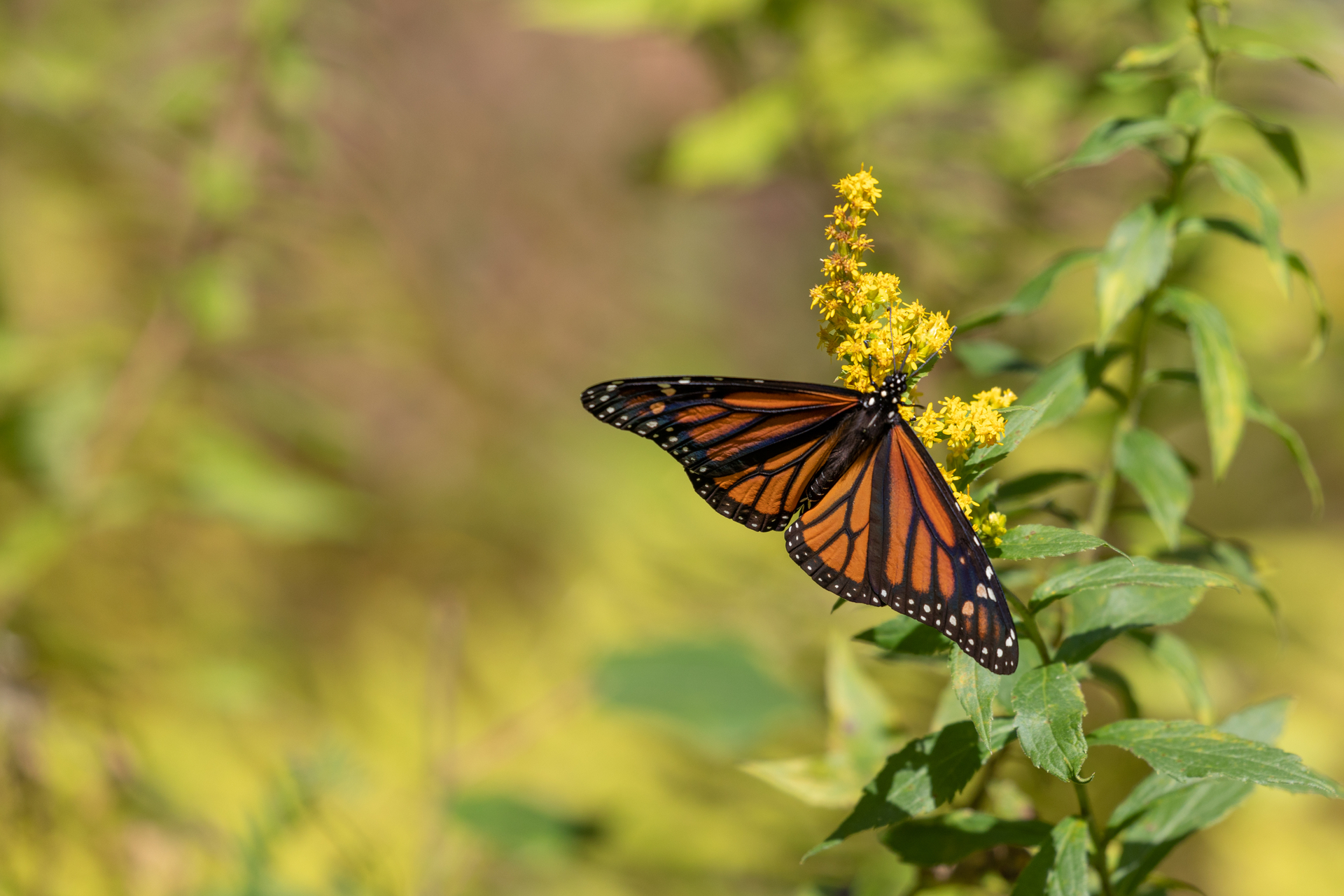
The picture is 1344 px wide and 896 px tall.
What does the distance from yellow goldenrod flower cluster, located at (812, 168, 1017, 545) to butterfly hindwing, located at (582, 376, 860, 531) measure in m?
0.13

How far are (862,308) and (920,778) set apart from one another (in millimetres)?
445

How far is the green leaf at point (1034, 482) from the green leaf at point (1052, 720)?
39 cm

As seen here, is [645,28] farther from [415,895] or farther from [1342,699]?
[1342,699]

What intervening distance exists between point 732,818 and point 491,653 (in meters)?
0.98

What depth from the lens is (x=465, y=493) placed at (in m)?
3.78

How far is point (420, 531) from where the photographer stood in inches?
143

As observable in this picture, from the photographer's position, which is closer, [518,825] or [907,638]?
[907,638]

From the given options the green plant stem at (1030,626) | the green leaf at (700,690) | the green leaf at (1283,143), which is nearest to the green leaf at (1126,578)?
the green plant stem at (1030,626)

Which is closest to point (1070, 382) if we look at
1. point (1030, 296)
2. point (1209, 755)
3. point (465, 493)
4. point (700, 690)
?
point (1030, 296)

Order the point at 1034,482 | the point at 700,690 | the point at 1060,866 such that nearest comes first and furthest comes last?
the point at 1060,866 → the point at 1034,482 → the point at 700,690

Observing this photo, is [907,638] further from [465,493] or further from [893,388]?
[465,493]

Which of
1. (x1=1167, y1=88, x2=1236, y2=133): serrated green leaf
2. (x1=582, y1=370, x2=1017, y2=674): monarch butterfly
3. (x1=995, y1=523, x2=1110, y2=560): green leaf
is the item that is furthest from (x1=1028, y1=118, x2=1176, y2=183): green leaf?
(x1=995, y1=523, x2=1110, y2=560): green leaf

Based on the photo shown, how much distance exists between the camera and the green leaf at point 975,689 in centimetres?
80

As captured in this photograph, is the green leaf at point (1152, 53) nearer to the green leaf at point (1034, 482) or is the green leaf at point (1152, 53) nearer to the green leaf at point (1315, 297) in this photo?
the green leaf at point (1315, 297)
